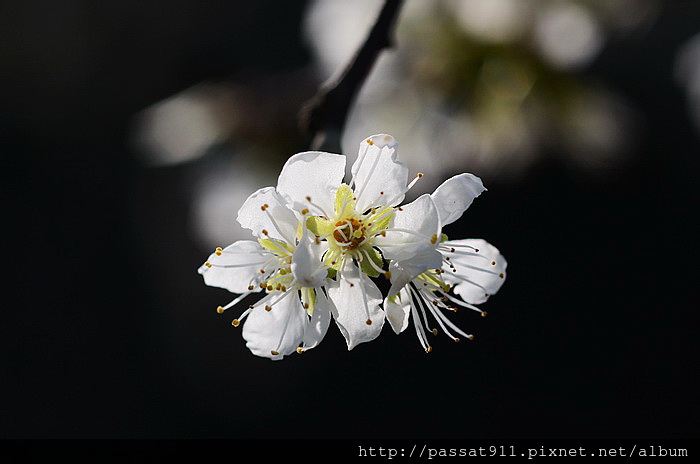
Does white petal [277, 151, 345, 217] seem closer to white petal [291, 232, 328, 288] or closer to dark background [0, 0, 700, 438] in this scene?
white petal [291, 232, 328, 288]

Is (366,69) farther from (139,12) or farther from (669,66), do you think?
(139,12)

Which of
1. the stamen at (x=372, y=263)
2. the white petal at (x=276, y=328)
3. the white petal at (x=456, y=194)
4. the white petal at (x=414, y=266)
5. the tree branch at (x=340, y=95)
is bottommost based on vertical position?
the white petal at (x=276, y=328)

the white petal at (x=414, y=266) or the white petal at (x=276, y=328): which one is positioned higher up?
the white petal at (x=414, y=266)

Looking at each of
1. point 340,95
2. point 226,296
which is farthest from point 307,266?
point 226,296

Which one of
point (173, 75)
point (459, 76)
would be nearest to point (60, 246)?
point (173, 75)

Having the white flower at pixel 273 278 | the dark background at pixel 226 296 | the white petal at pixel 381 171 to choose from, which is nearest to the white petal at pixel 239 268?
the white flower at pixel 273 278

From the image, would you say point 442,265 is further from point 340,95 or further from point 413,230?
point 340,95

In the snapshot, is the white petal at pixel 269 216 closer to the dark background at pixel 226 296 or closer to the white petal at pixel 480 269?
the white petal at pixel 480 269
